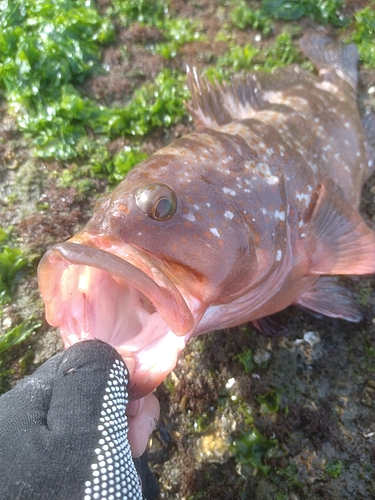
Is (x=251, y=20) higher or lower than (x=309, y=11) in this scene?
higher

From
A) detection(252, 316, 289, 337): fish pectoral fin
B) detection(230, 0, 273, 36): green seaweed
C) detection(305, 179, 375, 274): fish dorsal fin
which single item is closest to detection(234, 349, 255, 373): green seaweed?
detection(252, 316, 289, 337): fish pectoral fin

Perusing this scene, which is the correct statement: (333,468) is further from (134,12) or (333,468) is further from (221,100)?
(134,12)

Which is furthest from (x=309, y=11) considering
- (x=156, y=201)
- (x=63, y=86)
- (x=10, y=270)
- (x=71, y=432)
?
(x=71, y=432)

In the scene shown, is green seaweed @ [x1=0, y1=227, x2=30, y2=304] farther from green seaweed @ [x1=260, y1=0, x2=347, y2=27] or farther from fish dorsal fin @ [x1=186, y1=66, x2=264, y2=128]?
green seaweed @ [x1=260, y1=0, x2=347, y2=27]

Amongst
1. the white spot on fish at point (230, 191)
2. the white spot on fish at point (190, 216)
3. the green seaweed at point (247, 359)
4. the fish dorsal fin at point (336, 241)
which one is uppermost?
the white spot on fish at point (190, 216)

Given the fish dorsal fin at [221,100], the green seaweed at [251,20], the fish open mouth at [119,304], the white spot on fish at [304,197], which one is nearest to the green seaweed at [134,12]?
the green seaweed at [251,20]

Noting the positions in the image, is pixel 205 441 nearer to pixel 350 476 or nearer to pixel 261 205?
pixel 350 476

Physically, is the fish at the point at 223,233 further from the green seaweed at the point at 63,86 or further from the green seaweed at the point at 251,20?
the green seaweed at the point at 251,20
